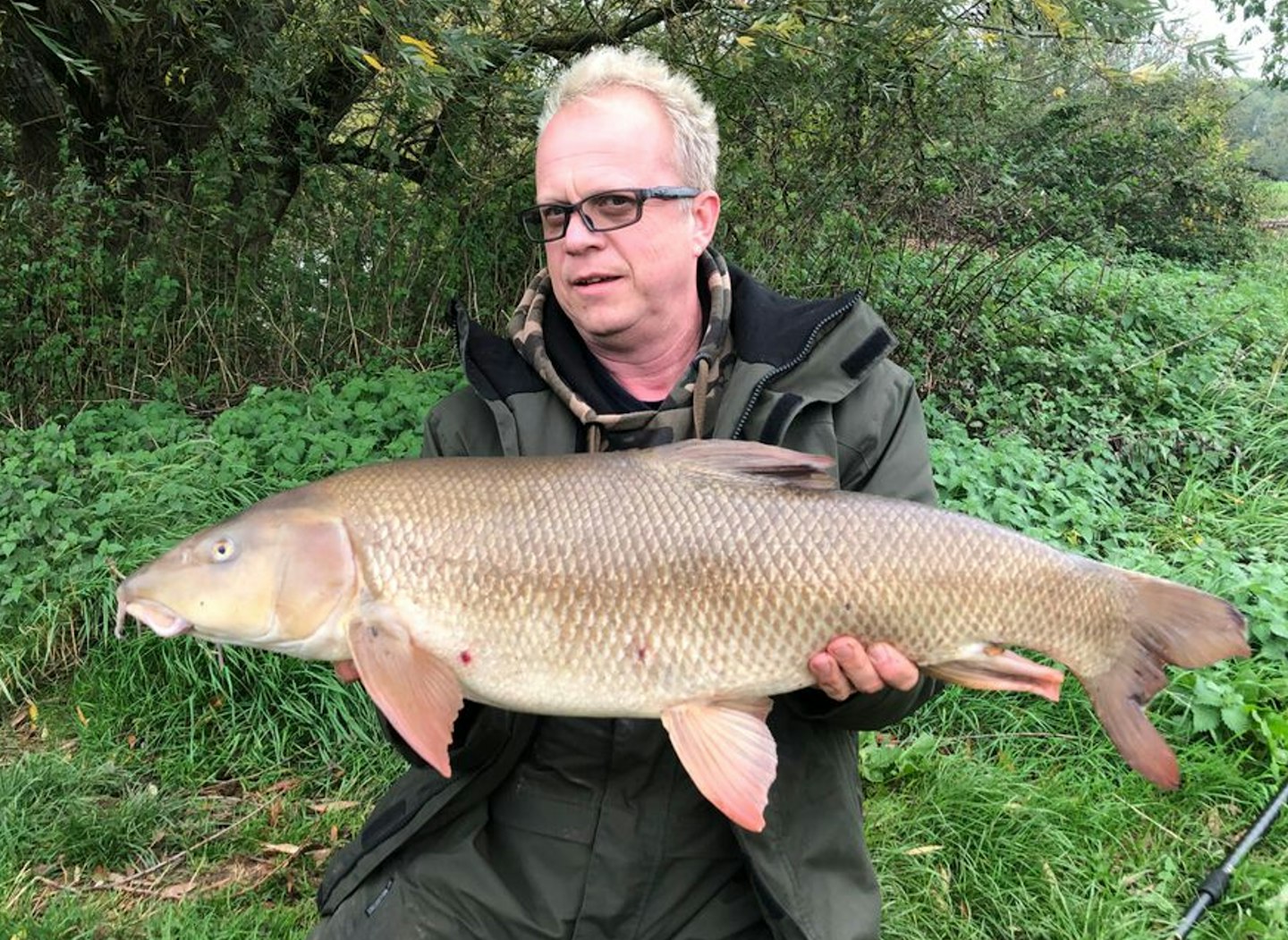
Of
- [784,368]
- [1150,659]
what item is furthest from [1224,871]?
[784,368]

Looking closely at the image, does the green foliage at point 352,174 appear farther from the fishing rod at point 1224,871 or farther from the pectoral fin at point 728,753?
the pectoral fin at point 728,753

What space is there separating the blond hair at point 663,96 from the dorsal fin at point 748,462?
56 centimetres

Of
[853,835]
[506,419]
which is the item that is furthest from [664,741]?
[506,419]

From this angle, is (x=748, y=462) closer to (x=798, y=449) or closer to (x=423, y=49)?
(x=798, y=449)

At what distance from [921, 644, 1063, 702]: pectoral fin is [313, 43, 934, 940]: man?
68mm

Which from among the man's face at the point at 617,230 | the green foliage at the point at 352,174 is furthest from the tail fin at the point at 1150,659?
the green foliage at the point at 352,174

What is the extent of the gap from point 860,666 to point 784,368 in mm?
525

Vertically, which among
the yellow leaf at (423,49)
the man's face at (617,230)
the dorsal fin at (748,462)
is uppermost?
the yellow leaf at (423,49)

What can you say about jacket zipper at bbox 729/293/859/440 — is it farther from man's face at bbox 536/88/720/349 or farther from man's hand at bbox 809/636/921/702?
man's hand at bbox 809/636/921/702

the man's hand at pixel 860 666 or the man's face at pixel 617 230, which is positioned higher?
the man's face at pixel 617 230

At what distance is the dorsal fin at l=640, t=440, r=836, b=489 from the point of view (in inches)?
58.6

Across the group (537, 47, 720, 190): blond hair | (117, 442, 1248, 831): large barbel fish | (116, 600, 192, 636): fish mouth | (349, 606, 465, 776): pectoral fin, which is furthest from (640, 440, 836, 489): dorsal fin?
(116, 600, 192, 636): fish mouth

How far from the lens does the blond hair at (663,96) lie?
1.76 meters

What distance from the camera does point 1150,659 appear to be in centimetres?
149
